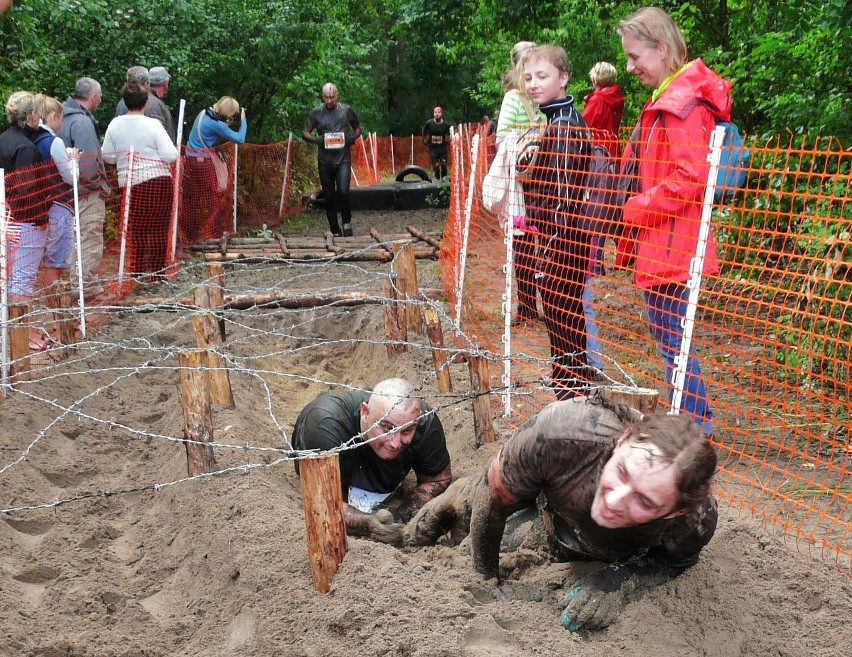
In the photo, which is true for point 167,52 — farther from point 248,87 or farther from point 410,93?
point 410,93

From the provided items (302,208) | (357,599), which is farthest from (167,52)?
(357,599)

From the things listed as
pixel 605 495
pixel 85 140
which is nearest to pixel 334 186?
pixel 85 140

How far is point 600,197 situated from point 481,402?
4.51ft

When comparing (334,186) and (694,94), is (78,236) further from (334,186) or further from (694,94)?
(334,186)

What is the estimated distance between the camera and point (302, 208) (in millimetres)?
16250

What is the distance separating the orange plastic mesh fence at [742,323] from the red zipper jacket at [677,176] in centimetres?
1

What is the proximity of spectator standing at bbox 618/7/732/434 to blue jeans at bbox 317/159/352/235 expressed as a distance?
26.7 ft

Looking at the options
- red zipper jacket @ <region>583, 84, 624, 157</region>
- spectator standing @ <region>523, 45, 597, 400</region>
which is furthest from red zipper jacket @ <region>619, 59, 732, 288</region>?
red zipper jacket @ <region>583, 84, 624, 157</region>

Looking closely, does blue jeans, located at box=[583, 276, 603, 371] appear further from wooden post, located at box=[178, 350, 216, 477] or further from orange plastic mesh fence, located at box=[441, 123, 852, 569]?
wooden post, located at box=[178, 350, 216, 477]

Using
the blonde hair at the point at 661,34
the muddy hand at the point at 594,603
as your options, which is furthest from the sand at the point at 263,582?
the blonde hair at the point at 661,34

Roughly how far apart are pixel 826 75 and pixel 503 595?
16.2ft

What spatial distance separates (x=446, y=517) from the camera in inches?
165

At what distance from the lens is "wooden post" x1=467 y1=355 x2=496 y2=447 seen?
5.00m

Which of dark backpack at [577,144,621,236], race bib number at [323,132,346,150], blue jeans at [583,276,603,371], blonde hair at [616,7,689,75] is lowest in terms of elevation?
blue jeans at [583,276,603,371]
